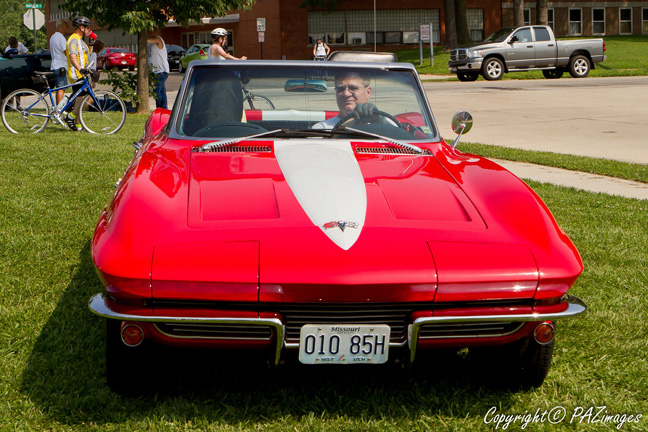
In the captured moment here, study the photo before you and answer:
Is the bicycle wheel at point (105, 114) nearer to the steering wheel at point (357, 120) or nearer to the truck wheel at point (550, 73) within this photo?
the steering wheel at point (357, 120)

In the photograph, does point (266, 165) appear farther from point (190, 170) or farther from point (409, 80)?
point (409, 80)

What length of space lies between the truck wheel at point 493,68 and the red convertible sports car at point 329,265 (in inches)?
989

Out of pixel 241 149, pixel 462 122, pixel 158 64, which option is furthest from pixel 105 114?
pixel 241 149

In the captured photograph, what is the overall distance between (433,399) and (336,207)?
2.88ft

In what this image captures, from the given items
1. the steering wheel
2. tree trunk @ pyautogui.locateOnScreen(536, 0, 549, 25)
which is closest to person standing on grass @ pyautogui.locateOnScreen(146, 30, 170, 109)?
the steering wheel

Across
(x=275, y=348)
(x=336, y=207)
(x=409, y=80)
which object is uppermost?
(x=409, y=80)

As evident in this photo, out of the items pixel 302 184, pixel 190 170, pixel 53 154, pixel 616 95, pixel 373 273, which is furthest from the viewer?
pixel 616 95

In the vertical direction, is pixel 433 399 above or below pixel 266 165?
below

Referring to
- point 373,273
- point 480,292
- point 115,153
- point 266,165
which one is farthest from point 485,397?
point 115,153

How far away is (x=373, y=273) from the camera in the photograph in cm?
265

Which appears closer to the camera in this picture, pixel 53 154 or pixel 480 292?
pixel 480 292

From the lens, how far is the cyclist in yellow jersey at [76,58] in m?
12.1

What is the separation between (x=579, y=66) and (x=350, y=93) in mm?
26269

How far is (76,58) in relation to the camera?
481 inches
